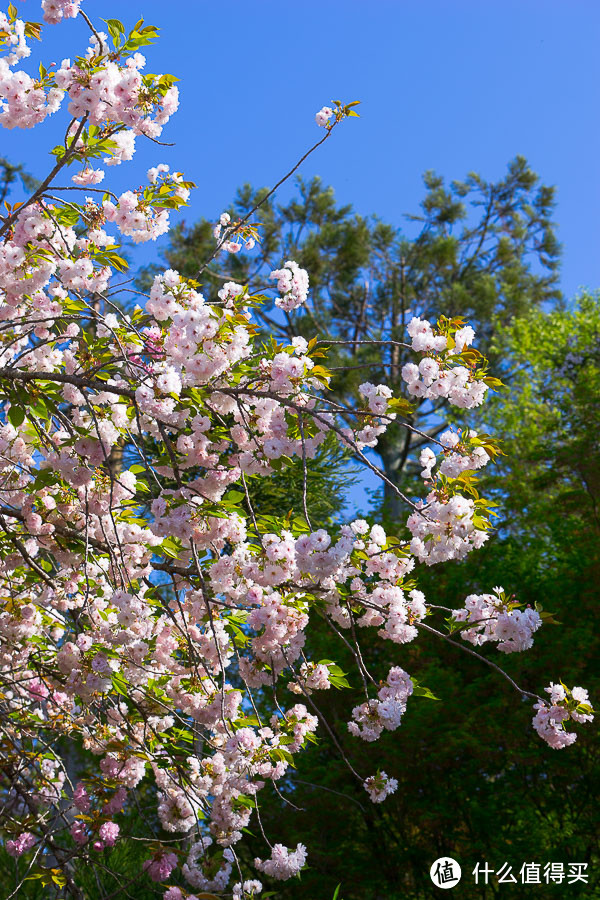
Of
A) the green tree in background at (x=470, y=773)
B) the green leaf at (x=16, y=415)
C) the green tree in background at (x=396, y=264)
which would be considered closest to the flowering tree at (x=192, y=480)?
the green leaf at (x=16, y=415)

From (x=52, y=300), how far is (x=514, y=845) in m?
4.51

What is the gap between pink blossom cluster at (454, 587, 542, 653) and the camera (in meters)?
2.98

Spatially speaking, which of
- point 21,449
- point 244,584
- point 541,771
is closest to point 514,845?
point 541,771

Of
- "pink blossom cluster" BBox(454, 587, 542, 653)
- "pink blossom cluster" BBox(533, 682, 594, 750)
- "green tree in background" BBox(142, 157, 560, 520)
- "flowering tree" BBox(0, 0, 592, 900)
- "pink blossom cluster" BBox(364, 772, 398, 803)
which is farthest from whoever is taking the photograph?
"green tree in background" BBox(142, 157, 560, 520)

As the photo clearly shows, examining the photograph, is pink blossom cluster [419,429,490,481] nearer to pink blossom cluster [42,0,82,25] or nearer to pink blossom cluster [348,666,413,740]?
pink blossom cluster [348,666,413,740]

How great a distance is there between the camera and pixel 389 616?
123 inches

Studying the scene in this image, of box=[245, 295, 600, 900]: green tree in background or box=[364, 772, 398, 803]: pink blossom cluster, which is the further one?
box=[245, 295, 600, 900]: green tree in background

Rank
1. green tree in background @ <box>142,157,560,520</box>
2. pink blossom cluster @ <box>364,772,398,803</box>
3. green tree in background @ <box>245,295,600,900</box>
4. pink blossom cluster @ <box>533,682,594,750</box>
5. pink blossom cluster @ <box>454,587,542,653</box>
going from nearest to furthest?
pink blossom cluster @ <box>454,587,542,653</box>, pink blossom cluster @ <box>533,682,594,750</box>, pink blossom cluster @ <box>364,772,398,803</box>, green tree in background @ <box>245,295,600,900</box>, green tree in background @ <box>142,157,560,520</box>

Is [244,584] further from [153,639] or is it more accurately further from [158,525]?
[153,639]

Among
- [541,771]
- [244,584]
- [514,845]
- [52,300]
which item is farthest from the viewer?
[541,771]

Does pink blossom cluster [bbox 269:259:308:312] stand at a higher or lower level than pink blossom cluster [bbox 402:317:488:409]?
higher

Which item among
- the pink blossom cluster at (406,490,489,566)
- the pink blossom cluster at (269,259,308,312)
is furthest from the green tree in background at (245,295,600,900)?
the pink blossom cluster at (269,259,308,312)

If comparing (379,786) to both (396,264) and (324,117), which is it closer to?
(324,117)

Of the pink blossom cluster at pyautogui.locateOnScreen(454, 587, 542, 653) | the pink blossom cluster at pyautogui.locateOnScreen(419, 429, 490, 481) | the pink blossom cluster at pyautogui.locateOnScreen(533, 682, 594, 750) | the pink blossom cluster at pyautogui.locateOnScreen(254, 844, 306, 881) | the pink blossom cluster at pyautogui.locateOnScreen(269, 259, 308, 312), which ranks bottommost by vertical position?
the pink blossom cluster at pyautogui.locateOnScreen(254, 844, 306, 881)
